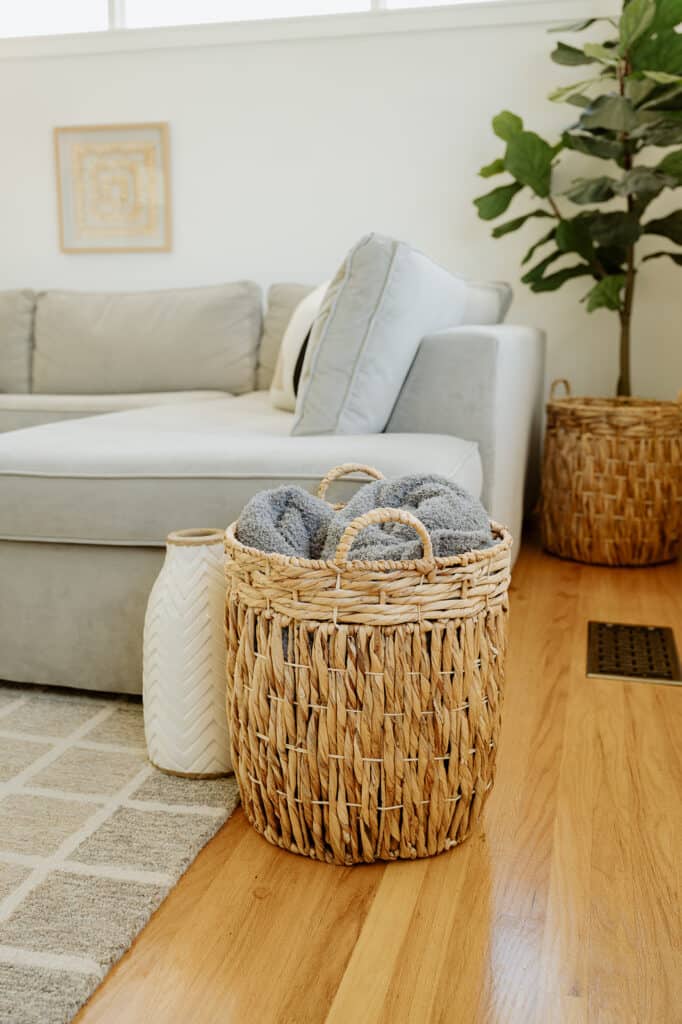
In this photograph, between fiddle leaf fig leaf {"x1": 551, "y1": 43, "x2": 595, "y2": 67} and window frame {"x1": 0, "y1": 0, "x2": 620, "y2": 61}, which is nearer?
fiddle leaf fig leaf {"x1": 551, "y1": 43, "x2": 595, "y2": 67}

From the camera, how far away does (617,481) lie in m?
2.52

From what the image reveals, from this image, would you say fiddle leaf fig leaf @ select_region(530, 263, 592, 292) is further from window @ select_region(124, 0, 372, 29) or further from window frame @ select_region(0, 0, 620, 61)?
window @ select_region(124, 0, 372, 29)

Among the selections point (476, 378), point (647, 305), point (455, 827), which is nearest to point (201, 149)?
point (647, 305)

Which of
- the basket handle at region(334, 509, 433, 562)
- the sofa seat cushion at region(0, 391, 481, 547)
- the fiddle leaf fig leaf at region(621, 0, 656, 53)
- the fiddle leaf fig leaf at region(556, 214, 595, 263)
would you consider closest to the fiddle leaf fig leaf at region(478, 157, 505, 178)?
the fiddle leaf fig leaf at region(556, 214, 595, 263)

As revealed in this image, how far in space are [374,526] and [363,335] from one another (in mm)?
660

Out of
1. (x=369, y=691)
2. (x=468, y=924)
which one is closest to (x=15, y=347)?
(x=369, y=691)

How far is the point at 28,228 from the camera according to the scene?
11.7 feet

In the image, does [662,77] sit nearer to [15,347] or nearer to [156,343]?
[156,343]

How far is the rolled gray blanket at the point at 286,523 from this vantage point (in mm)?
1110

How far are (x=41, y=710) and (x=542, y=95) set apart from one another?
2.55 meters

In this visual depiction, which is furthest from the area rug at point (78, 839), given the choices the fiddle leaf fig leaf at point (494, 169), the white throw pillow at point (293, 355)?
the fiddle leaf fig leaf at point (494, 169)

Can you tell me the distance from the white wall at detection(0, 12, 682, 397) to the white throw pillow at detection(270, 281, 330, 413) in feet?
3.03

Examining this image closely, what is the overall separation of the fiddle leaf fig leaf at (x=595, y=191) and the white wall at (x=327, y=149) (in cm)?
46

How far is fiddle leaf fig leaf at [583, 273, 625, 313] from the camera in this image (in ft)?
8.63
